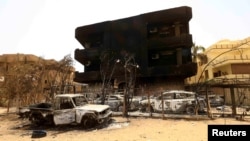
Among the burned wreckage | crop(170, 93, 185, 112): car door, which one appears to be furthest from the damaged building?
crop(170, 93, 185, 112): car door

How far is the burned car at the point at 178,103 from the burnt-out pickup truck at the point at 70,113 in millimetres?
4127

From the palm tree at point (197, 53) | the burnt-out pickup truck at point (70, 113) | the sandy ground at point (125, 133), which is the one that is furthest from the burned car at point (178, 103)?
the palm tree at point (197, 53)

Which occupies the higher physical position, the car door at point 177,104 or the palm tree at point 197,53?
the palm tree at point 197,53

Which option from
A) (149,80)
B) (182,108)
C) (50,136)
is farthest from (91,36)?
(50,136)

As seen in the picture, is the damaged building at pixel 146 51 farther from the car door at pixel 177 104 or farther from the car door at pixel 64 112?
the car door at pixel 64 112

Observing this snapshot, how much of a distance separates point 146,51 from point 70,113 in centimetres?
2074

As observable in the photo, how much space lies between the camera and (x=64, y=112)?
1253 cm

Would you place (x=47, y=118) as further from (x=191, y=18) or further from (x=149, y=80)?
(x=191, y=18)

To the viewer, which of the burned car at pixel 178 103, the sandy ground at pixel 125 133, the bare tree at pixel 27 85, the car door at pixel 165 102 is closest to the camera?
the sandy ground at pixel 125 133

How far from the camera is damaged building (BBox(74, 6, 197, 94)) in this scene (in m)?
29.7

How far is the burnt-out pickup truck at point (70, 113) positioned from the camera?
12.2 meters

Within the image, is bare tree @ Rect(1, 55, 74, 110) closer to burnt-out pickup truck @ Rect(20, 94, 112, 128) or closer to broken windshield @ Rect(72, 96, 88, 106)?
burnt-out pickup truck @ Rect(20, 94, 112, 128)

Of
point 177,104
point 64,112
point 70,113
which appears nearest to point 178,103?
point 177,104

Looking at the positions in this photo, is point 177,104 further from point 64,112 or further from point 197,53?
point 197,53
